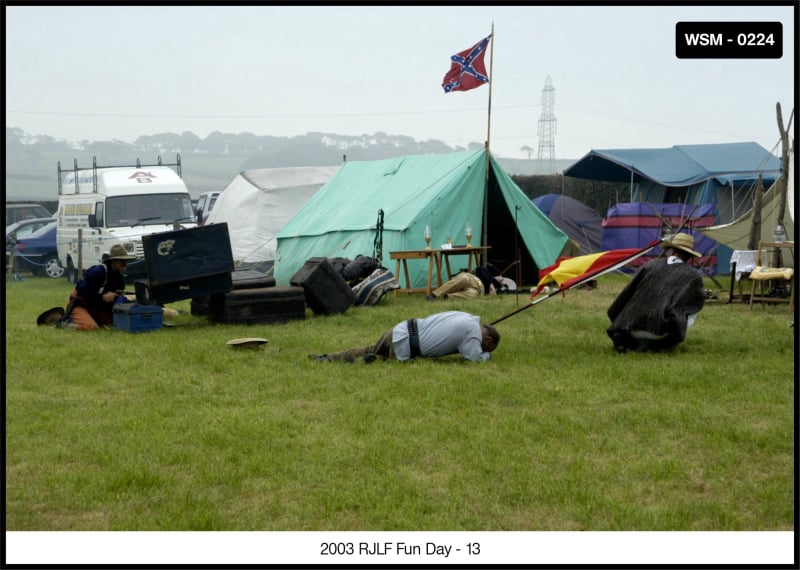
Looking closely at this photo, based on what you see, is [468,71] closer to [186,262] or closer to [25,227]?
[186,262]

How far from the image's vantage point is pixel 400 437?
5.86 metres

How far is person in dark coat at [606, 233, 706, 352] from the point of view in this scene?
28.7ft

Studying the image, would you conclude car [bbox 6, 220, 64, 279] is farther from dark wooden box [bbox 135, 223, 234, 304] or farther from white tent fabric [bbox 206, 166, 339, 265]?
dark wooden box [bbox 135, 223, 234, 304]

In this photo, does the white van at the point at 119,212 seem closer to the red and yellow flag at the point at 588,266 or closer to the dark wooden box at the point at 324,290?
the dark wooden box at the point at 324,290

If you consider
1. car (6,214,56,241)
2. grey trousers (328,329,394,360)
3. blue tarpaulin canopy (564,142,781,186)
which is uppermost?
blue tarpaulin canopy (564,142,781,186)

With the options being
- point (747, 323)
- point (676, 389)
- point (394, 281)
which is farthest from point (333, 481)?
point (394, 281)

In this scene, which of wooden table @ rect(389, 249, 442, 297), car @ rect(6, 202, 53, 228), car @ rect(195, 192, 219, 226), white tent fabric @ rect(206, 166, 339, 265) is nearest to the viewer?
wooden table @ rect(389, 249, 442, 297)

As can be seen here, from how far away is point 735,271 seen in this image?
45.2 feet

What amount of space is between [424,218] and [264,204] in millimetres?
6333

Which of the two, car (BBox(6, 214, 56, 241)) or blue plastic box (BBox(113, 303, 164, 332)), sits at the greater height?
car (BBox(6, 214, 56, 241))

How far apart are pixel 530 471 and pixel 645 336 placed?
415 cm

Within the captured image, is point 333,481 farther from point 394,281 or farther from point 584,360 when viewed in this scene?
point 394,281

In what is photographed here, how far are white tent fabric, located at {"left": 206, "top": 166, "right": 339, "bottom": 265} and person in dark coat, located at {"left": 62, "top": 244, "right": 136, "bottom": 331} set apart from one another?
28.5ft

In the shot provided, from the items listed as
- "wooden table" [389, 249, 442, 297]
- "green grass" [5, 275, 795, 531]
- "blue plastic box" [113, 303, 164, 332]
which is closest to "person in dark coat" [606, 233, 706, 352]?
"green grass" [5, 275, 795, 531]
